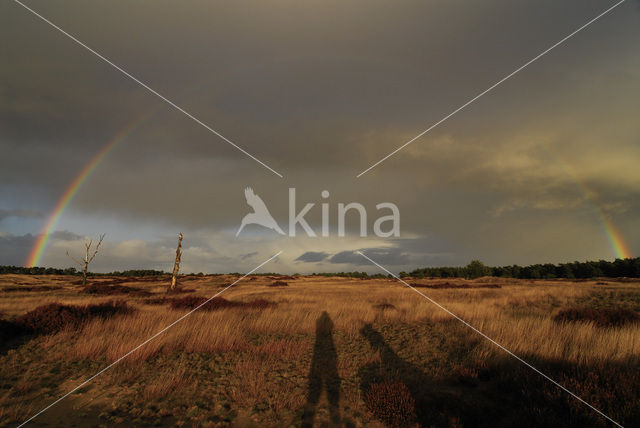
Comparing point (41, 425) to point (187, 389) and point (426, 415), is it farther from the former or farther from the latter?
point (426, 415)

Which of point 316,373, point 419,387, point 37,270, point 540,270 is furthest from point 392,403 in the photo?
point 37,270

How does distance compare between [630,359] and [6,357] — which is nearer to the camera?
[630,359]

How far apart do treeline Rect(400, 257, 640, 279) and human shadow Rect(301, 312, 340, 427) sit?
9114 centimetres

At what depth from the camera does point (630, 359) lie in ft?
21.5

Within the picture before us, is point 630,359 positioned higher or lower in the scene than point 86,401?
higher

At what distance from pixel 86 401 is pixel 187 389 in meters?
1.76

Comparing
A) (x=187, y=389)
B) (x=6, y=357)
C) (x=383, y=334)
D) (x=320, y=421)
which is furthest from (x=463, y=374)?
(x=6, y=357)

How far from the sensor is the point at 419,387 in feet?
20.4

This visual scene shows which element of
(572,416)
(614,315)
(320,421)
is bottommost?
(320,421)

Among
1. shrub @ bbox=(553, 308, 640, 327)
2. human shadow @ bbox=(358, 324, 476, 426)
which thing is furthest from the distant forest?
human shadow @ bbox=(358, 324, 476, 426)

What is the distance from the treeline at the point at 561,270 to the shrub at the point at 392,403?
9267 cm

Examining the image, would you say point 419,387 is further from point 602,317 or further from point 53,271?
point 53,271

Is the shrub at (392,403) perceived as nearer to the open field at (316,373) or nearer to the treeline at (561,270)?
the open field at (316,373)

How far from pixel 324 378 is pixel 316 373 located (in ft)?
1.24
